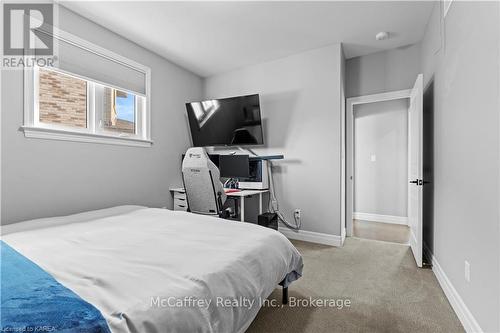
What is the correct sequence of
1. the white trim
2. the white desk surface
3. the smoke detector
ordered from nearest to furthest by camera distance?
the white trim
the smoke detector
the white desk surface

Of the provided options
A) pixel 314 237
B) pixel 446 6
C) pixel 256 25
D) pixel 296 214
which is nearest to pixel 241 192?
pixel 296 214

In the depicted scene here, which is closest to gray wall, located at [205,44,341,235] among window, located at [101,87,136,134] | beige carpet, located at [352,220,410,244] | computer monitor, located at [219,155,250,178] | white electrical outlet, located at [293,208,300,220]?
white electrical outlet, located at [293,208,300,220]

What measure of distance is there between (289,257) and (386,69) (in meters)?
3.16

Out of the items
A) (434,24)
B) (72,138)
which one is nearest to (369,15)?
(434,24)

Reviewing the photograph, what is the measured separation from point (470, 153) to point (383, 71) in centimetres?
229

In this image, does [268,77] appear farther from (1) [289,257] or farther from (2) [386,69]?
(1) [289,257]

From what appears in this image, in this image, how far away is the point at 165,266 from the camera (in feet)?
3.28

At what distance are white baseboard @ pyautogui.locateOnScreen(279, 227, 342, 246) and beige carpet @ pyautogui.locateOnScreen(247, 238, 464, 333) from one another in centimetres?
29

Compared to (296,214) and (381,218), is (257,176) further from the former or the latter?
(381,218)

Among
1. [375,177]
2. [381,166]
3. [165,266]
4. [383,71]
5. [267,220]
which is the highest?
[383,71]

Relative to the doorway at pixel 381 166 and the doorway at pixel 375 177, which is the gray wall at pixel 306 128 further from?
the doorway at pixel 381 166

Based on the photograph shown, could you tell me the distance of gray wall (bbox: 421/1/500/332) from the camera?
1.25 meters

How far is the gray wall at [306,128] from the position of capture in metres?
3.16

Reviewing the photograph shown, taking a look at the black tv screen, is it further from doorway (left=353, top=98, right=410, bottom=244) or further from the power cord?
doorway (left=353, top=98, right=410, bottom=244)
